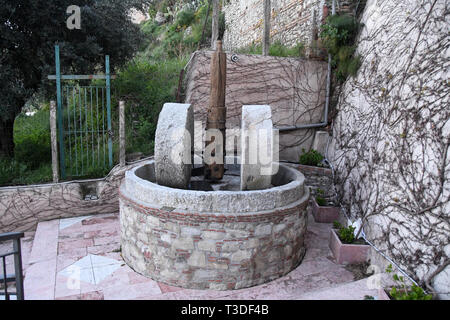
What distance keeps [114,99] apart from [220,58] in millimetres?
4169

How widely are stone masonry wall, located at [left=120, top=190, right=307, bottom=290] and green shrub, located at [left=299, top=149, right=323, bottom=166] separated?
2830 millimetres

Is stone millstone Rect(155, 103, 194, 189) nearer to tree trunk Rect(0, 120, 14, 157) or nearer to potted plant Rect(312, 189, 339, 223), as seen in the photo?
potted plant Rect(312, 189, 339, 223)

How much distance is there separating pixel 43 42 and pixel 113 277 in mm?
4778

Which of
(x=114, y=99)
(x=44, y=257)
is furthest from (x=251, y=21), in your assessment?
(x=44, y=257)

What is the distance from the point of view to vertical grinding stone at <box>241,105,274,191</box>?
13.5ft

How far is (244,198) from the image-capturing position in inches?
151

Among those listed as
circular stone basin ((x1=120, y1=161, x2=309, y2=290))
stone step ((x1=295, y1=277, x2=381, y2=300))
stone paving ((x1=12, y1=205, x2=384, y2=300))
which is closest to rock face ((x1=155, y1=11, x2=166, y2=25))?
stone paving ((x1=12, y1=205, x2=384, y2=300))

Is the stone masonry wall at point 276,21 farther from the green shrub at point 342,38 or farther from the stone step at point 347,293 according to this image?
the stone step at point 347,293

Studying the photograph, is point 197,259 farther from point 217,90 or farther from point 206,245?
point 217,90

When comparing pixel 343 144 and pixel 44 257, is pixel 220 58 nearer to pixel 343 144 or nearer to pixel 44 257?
pixel 343 144

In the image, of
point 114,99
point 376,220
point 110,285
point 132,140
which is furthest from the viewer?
point 114,99

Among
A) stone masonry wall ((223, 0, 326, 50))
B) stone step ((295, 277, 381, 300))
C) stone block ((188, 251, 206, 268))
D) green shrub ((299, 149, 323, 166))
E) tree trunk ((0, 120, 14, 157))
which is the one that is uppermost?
stone masonry wall ((223, 0, 326, 50))

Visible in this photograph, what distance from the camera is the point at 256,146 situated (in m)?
4.12

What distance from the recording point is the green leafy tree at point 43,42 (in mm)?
6086
